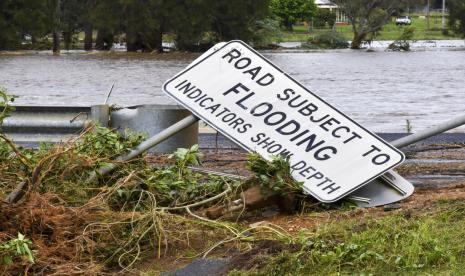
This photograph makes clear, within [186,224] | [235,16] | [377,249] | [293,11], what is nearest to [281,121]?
[186,224]

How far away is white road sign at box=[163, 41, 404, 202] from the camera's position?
21.1 ft

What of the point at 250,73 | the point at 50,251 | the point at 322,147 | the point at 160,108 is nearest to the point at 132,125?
the point at 160,108

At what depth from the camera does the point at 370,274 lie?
491 centimetres

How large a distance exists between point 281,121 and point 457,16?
8241 centimetres

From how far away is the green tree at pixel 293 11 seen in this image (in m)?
117

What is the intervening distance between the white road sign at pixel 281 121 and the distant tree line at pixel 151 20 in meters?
56.4

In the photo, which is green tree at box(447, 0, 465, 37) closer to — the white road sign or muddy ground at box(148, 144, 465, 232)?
muddy ground at box(148, 144, 465, 232)

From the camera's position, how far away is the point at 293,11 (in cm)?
11750

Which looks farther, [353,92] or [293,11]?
[293,11]

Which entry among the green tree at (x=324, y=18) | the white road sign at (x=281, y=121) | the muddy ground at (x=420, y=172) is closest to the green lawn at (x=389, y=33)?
the green tree at (x=324, y=18)

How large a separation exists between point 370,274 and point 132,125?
4.21m

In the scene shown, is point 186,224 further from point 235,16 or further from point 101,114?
point 235,16

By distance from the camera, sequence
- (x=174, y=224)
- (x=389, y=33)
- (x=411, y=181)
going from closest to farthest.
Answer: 1. (x=174, y=224)
2. (x=411, y=181)
3. (x=389, y=33)

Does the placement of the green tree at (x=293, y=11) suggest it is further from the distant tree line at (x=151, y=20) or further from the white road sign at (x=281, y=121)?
the white road sign at (x=281, y=121)
